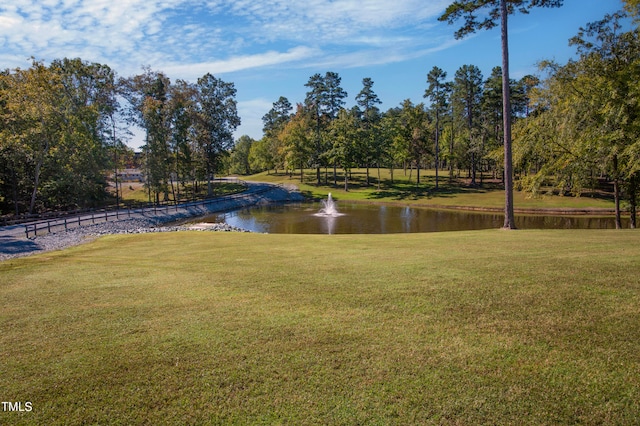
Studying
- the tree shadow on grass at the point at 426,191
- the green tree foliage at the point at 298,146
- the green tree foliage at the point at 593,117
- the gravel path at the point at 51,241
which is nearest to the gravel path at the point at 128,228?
the gravel path at the point at 51,241

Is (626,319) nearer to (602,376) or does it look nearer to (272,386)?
(602,376)

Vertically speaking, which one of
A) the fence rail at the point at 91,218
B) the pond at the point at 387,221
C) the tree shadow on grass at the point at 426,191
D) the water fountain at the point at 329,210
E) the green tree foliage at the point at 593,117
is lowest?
the pond at the point at 387,221

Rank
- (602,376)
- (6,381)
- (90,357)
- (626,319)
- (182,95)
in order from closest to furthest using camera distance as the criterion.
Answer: (602,376), (6,381), (90,357), (626,319), (182,95)

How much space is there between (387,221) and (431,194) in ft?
80.8

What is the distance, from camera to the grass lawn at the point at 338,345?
4.87 metres

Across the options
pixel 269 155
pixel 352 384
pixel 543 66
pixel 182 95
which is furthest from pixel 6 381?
pixel 269 155

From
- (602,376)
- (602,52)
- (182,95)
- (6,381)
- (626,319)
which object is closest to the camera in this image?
(602,376)

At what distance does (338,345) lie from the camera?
20.7 feet

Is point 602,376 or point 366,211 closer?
point 602,376

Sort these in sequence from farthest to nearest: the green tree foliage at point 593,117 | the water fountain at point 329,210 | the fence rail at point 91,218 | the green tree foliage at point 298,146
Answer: the green tree foliage at point 298,146 < the water fountain at point 329,210 < the fence rail at point 91,218 < the green tree foliage at point 593,117

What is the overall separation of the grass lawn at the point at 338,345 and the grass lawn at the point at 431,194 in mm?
33408

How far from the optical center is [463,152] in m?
73.9

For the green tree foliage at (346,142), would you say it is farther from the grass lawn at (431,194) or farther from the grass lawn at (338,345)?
the grass lawn at (338,345)

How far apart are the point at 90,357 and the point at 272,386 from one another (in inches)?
123
